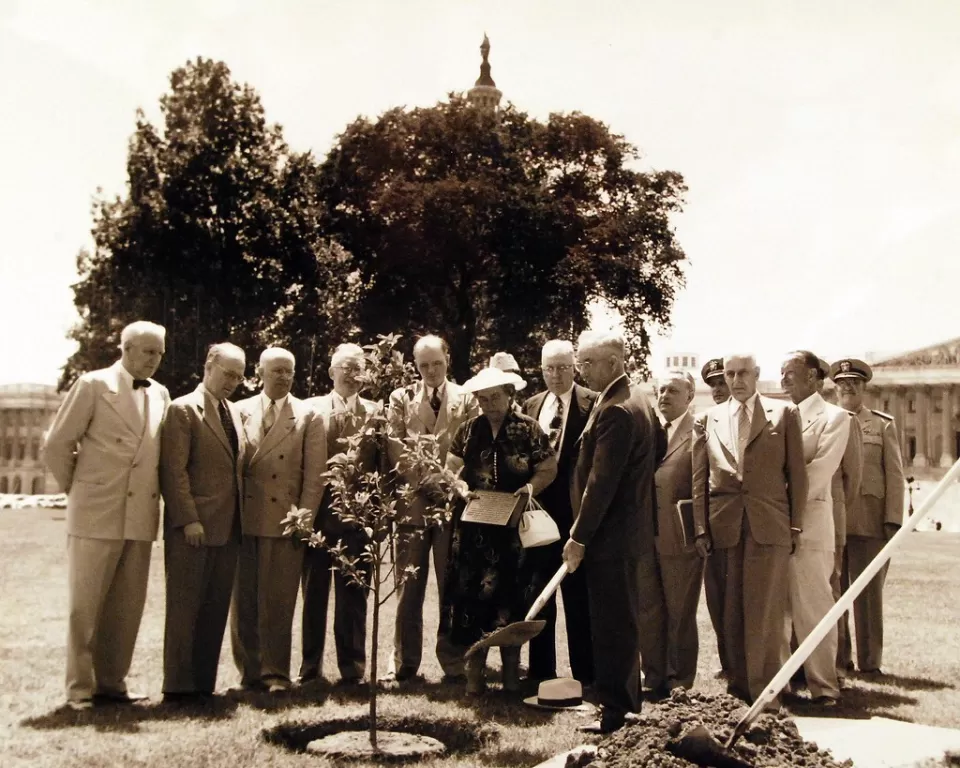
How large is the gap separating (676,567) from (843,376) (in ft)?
8.29

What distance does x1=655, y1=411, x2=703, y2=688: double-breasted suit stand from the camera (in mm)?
8461

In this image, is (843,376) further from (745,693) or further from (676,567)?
(745,693)

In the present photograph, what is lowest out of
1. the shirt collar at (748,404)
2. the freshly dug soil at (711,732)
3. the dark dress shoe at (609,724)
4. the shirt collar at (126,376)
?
the dark dress shoe at (609,724)

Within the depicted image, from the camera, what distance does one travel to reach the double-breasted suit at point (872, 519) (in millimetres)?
9500

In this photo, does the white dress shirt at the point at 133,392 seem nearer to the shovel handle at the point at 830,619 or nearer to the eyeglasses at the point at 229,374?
the eyeglasses at the point at 229,374

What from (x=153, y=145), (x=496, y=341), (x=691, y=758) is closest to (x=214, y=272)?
(x=153, y=145)

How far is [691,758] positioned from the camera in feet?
17.3

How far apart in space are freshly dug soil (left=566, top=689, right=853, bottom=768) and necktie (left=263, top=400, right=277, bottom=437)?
371 cm

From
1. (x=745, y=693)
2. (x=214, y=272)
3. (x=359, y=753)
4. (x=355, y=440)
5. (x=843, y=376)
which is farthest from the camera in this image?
(x=214, y=272)

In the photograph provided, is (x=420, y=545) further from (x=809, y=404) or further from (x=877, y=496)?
(x=877, y=496)

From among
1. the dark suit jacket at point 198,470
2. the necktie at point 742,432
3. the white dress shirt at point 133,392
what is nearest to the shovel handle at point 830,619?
the necktie at point 742,432

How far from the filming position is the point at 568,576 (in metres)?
8.16

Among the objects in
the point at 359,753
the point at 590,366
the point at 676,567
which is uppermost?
the point at 590,366

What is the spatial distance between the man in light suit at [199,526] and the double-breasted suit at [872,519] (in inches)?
205
